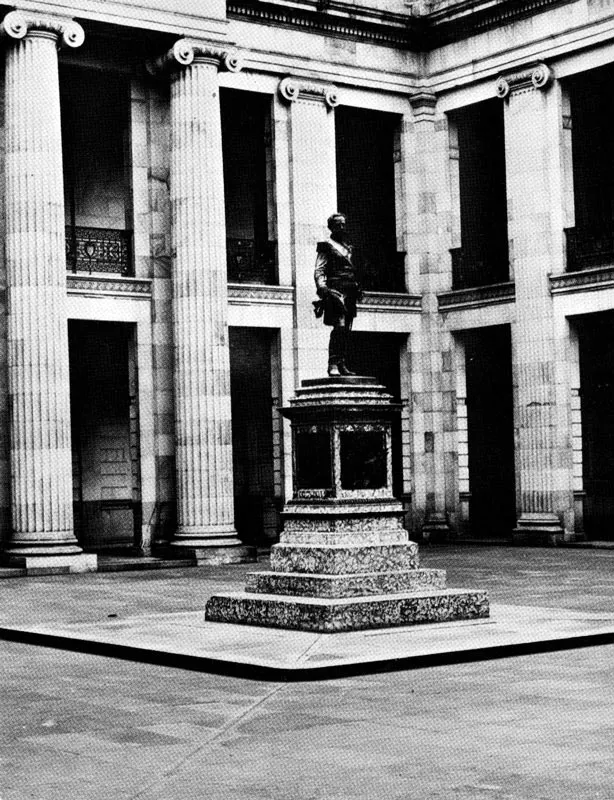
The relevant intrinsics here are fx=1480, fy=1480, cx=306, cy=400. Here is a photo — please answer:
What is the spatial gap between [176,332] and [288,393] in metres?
3.37

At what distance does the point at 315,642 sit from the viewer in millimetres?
13750

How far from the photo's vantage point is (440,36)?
32.2 meters

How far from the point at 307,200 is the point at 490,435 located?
718 cm

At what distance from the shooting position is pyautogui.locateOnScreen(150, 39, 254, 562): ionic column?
26.9 metres

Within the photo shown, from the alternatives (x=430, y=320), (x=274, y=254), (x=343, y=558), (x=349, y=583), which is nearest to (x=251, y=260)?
(x=274, y=254)

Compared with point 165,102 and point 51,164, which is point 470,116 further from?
point 51,164

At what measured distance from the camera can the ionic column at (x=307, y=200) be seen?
98.5 feet

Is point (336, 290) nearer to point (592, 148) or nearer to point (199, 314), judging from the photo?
point (199, 314)

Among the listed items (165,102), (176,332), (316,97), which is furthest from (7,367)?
(316,97)

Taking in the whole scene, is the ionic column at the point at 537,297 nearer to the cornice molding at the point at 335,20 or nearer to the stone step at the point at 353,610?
the cornice molding at the point at 335,20

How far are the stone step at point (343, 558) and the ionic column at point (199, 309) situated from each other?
11344 millimetres

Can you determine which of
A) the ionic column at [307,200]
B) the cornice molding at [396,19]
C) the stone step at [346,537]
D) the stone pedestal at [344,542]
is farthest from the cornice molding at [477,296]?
the stone step at [346,537]

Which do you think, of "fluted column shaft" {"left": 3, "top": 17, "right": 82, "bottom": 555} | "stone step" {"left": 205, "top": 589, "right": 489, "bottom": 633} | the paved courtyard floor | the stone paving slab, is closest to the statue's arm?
"stone step" {"left": 205, "top": 589, "right": 489, "bottom": 633}

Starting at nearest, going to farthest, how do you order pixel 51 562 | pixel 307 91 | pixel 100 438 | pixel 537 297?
pixel 51 562
pixel 537 297
pixel 307 91
pixel 100 438
